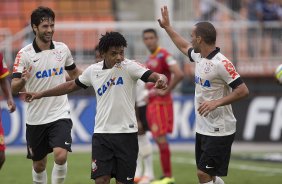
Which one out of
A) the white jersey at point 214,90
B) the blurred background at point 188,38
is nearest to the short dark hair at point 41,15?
the white jersey at point 214,90

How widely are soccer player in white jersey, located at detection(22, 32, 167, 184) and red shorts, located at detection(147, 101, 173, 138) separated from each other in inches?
172

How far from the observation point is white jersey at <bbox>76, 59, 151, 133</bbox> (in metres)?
9.09

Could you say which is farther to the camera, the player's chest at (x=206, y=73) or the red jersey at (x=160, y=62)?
the red jersey at (x=160, y=62)

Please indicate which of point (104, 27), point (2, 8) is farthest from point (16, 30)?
point (104, 27)

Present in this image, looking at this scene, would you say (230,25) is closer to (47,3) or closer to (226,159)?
(47,3)

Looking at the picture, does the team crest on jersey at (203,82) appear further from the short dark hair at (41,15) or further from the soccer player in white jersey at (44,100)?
the short dark hair at (41,15)

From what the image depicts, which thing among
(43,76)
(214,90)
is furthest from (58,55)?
(214,90)

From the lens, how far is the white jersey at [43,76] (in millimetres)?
10312

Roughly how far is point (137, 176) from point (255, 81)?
8.22m

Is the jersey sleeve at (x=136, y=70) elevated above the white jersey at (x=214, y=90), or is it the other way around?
the jersey sleeve at (x=136, y=70)

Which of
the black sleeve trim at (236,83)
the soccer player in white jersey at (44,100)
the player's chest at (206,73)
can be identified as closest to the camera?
the black sleeve trim at (236,83)

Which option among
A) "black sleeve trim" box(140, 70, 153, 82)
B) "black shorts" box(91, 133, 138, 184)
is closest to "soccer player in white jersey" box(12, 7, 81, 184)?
"black shorts" box(91, 133, 138, 184)

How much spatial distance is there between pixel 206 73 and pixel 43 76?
229 cm

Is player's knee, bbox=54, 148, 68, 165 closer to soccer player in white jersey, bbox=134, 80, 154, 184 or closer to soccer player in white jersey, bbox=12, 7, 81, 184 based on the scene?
soccer player in white jersey, bbox=12, 7, 81, 184
